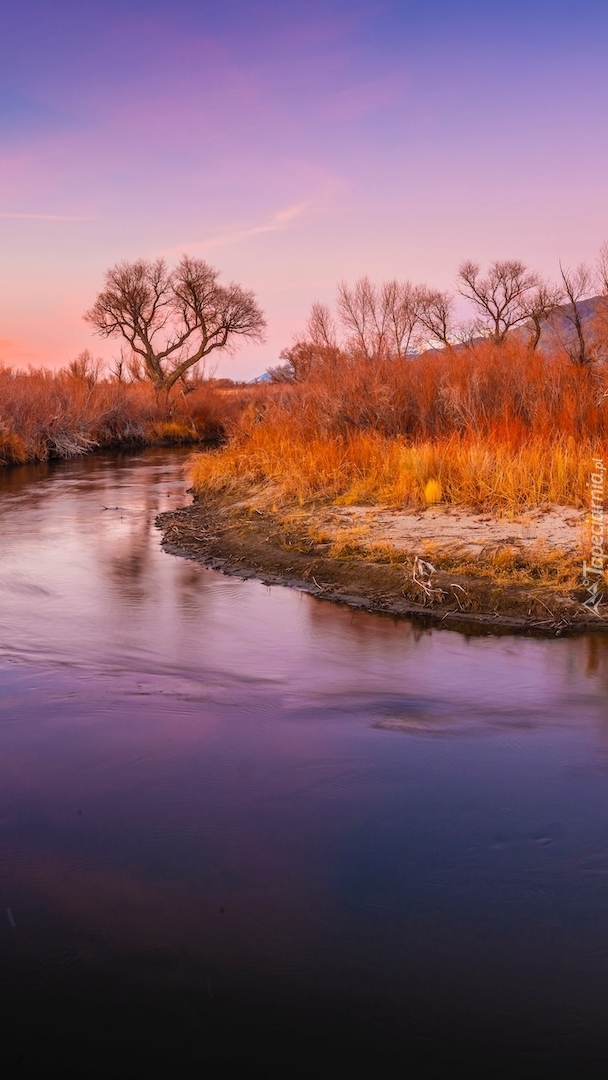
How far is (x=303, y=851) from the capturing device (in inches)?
154

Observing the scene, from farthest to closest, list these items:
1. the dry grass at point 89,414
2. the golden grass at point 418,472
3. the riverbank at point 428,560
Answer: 1. the dry grass at point 89,414
2. the golden grass at point 418,472
3. the riverbank at point 428,560

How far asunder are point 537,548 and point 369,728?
3835 millimetres

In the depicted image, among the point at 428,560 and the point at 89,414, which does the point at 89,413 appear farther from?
the point at 428,560

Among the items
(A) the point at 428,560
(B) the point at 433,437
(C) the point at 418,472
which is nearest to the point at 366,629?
(A) the point at 428,560

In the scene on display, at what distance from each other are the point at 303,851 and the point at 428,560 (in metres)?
5.25

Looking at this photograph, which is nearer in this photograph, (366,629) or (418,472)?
(366,629)

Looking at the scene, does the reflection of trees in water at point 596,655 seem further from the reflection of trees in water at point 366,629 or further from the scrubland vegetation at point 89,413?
the scrubland vegetation at point 89,413

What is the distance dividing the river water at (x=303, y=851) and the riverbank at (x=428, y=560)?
0.51 m

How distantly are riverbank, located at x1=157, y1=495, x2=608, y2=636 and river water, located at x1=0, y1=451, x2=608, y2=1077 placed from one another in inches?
20.2

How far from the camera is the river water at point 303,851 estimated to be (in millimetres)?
2820

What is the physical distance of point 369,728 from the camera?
5.43 meters

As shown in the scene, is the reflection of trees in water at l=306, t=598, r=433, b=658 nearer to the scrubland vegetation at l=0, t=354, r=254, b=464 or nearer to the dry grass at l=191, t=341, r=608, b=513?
the dry grass at l=191, t=341, r=608, b=513

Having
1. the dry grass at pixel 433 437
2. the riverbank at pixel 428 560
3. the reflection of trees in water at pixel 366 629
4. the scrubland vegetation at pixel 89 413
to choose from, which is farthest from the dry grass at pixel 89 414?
the reflection of trees in water at pixel 366 629

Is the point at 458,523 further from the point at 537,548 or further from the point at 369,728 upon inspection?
the point at 369,728
